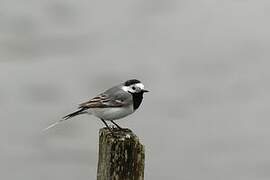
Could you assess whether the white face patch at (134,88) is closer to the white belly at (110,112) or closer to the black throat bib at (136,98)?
the black throat bib at (136,98)

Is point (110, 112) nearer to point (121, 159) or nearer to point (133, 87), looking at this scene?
point (133, 87)

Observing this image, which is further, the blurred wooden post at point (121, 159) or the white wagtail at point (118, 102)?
the white wagtail at point (118, 102)

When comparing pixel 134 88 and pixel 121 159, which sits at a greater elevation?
pixel 134 88

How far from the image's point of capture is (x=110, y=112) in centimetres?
682

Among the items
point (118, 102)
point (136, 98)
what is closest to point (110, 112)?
point (118, 102)

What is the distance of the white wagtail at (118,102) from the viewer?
6.72 m

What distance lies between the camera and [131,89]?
6793mm

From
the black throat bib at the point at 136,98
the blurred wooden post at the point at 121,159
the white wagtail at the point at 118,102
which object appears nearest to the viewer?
the blurred wooden post at the point at 121,159

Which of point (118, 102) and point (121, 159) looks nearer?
point (121, 159)

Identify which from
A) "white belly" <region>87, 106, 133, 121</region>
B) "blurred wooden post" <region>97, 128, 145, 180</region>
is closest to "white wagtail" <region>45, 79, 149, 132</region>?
"white belly" <region>87, 106, 133, 121</region>

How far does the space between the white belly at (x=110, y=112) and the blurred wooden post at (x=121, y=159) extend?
2174 millimetres

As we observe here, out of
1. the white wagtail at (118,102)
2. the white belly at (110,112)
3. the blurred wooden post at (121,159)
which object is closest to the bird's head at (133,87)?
the white wagtail at (118,102)

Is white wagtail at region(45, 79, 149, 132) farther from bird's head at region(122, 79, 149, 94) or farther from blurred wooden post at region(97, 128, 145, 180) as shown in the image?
blurred wooden post at region(97, 128, 145, 180)

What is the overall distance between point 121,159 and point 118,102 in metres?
2.48
